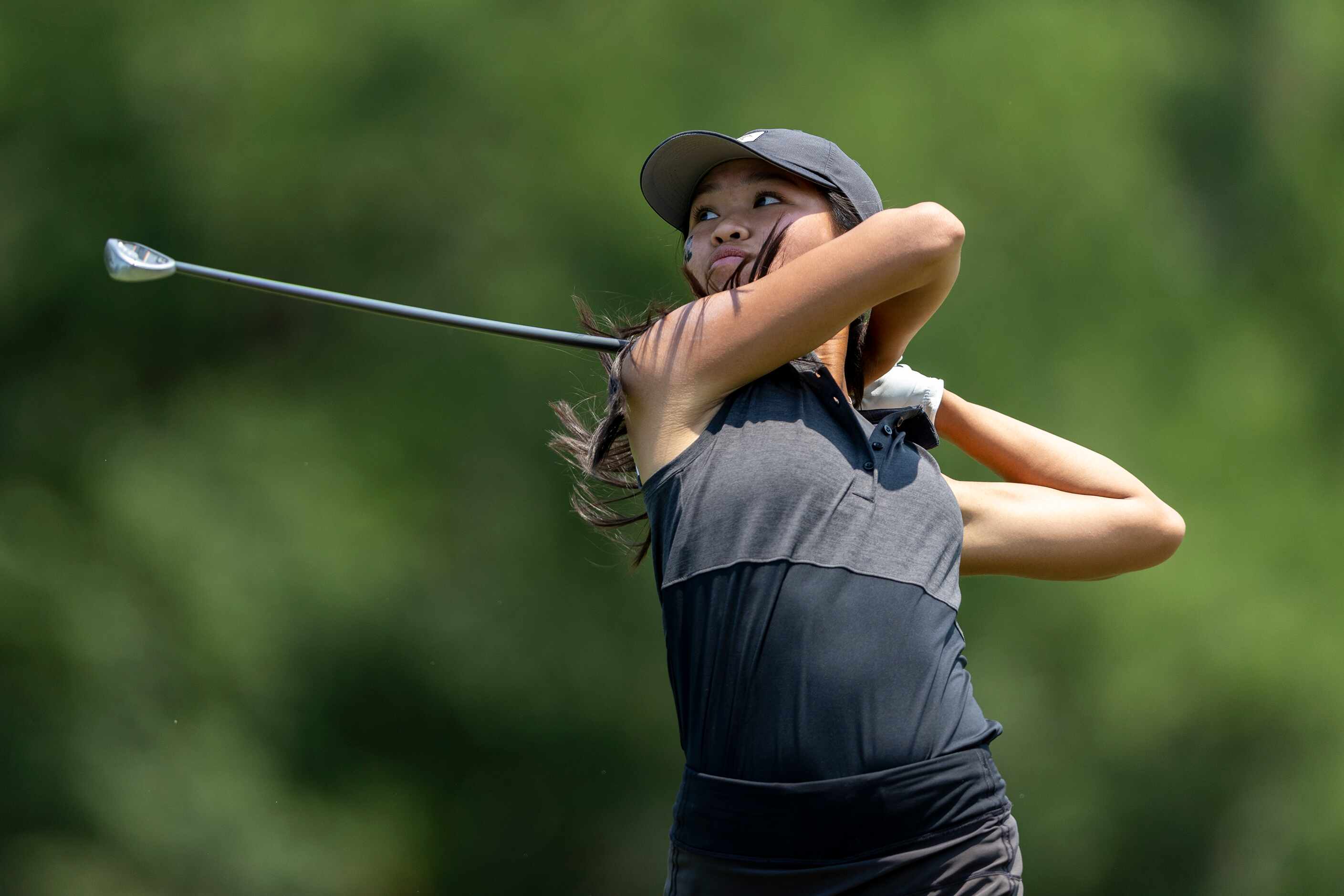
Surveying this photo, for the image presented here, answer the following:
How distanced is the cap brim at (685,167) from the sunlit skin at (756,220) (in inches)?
0.6

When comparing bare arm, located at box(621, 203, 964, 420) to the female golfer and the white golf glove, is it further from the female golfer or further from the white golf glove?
the white golf glove

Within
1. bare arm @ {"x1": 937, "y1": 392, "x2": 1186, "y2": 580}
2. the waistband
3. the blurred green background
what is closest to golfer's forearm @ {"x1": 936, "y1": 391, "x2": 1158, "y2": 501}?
bare arm @ {"x1": 937, "y1": 392, "x2": 1186, "y2": 580}

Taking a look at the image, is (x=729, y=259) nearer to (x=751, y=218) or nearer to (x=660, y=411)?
(x=751, y=218)

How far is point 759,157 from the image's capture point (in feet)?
4.52

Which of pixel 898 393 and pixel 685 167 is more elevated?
pixel 685 167

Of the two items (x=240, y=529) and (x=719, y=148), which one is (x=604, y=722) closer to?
(x=240, y=529)

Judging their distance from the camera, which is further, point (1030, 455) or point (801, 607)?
point (1030, 455)

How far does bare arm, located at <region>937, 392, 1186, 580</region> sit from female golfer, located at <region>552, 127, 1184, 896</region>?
0.50ft

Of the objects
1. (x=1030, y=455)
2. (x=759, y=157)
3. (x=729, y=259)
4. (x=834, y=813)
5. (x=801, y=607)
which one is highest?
(x=759, y=157)

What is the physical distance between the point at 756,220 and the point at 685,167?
113mm

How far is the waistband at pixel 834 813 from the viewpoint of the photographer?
1084 millimetres

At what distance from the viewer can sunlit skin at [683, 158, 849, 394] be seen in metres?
1.35

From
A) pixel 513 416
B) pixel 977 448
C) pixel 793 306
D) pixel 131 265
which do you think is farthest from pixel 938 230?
pixel 513 416

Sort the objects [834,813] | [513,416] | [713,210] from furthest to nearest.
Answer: [513,416], [713,210], [834,813]
